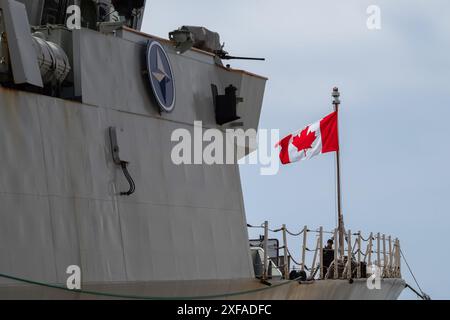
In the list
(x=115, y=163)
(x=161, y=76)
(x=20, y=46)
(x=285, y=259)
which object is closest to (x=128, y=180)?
Answer: (x=115, y=163)

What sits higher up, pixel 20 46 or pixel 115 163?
pixel 20 46

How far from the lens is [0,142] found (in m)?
9.46

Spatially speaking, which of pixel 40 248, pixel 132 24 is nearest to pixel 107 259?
pixel 40 248

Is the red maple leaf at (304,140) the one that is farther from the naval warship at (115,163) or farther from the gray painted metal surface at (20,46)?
the gray painted metal surface at (20,46)

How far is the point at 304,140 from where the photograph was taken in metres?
19.8

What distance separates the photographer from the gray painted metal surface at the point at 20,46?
9.76 metres

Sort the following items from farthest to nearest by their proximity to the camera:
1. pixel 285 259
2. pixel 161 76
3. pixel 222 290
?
1. pixel 285 259
2. pixel 222 290
3. pixel 161 76

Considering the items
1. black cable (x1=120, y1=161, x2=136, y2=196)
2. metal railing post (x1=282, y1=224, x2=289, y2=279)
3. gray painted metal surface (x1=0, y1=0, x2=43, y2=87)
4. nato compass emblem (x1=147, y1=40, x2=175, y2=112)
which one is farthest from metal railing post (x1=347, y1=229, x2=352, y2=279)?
gray painted metal surface (x1=0, y1=0, x2=43, y2=87)

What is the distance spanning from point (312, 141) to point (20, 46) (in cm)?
1055

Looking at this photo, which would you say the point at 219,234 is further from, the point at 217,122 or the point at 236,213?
the point at 217,122

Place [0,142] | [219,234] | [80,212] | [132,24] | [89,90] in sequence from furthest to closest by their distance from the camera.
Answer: [132,24], [219,234], [89,90], [80,212], [0,142]

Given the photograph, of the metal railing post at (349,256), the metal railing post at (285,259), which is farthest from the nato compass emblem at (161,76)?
the metal railing post at (349,256)

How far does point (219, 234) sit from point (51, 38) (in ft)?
11.0

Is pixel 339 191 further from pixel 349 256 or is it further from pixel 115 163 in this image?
pixel 115 163
